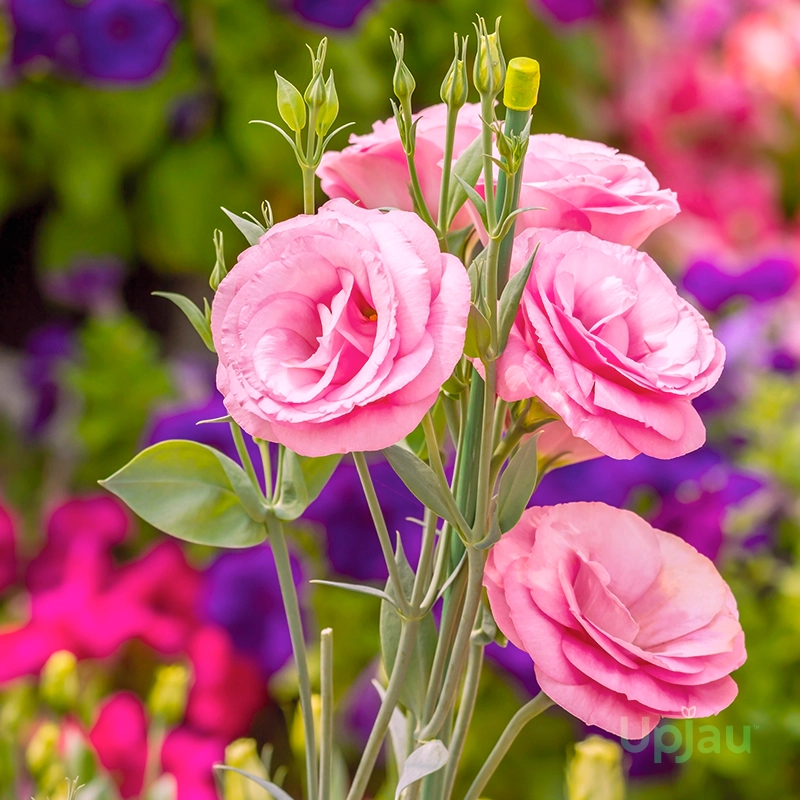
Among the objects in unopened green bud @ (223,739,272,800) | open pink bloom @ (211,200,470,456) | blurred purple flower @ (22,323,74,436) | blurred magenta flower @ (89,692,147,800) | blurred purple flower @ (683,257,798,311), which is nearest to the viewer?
open pink bloom @ (211,200,470,456)

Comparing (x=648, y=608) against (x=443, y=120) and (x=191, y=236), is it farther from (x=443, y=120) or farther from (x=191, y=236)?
(x=191, y=236)

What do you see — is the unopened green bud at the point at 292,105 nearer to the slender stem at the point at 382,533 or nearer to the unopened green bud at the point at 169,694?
the slender stem at the point at 382,533

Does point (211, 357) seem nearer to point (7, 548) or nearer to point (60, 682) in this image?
point (7, 548)

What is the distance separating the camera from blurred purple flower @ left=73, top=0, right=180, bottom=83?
698mm

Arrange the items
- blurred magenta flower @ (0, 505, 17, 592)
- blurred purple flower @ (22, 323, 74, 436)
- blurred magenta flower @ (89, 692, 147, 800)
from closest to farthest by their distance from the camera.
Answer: blurred magenta flower @ (89, 692, 147, 800) < blurred magenta flower @ (0, 505, 17, 592) < blurred purple flower @ (22, 323, 74, 436)

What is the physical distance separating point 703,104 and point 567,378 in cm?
91

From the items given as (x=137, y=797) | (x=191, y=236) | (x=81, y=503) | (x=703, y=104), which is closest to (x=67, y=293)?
(x=191, y=236)

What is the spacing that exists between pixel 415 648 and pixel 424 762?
3cm

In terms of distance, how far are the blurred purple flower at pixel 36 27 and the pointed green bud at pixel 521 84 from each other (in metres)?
0.60

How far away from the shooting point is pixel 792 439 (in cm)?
61

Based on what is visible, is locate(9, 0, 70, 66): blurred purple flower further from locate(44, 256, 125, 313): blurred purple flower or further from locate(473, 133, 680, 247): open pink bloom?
locate(473, 133, 680, 247): open pink bloom

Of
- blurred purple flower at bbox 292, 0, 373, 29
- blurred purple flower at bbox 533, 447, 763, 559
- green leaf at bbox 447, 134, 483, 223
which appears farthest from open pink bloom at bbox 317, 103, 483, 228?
blurred purple flower at bbox 292, 0, 373, 29

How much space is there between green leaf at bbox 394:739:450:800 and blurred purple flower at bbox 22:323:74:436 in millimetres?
645

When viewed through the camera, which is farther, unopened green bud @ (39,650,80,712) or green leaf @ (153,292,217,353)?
unopened green bud @ (39,650,80,712)
